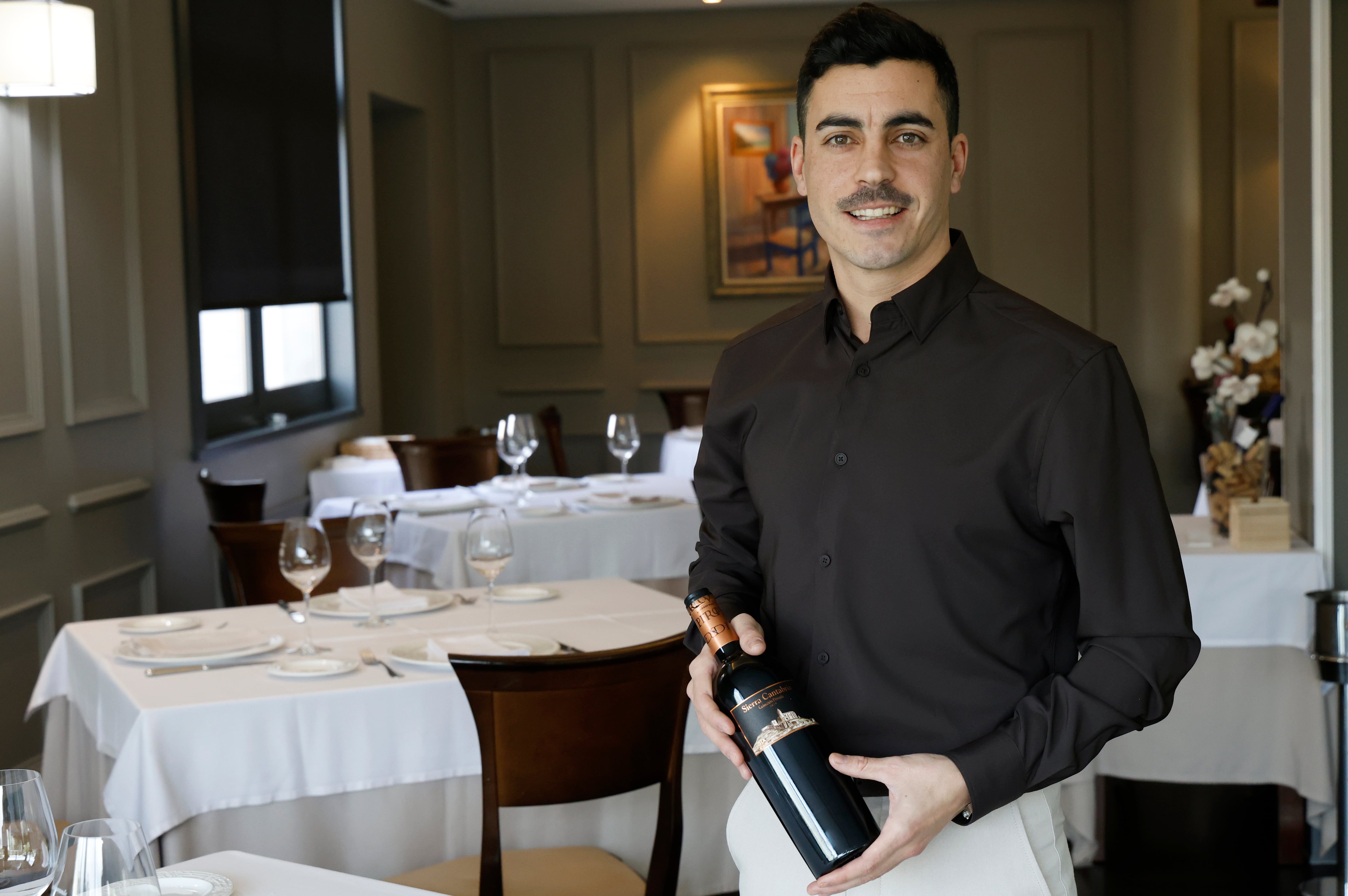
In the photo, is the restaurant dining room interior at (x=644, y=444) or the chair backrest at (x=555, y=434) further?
the chair backrest at (x=555, y=434)

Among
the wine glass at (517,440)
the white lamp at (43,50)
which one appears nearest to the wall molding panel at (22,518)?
the white lamp at (43,50)

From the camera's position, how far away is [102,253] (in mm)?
4551

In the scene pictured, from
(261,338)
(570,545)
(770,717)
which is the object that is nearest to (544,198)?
(261,338)

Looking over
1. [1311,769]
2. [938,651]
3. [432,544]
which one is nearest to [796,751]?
[938,651]

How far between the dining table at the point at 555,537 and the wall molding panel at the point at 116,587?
0.77m

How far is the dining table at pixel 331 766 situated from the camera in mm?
2232

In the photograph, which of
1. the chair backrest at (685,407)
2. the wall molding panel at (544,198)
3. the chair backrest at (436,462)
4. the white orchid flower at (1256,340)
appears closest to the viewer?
the white orchid flower at (1256,340)

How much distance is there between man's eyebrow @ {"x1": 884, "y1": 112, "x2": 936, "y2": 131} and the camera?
143 cm

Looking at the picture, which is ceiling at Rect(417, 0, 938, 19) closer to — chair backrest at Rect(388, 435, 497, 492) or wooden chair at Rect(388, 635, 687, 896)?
chair backrest at Rect(388, 435, 497, 492)

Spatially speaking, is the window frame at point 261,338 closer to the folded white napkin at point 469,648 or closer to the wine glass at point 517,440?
the wine glass at point 517,440

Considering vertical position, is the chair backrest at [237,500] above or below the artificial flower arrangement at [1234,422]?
below

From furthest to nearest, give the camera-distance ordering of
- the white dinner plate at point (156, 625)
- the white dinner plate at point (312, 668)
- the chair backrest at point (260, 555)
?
the chair backrest at point (260, 555) < the white dinner plate at point (156, 625) < the white dinner plate at point (312, 668)

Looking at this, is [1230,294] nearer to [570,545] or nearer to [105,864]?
[570,545]

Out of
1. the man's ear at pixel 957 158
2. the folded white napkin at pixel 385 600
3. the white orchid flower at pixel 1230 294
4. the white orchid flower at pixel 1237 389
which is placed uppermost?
the man's ear at pixel 957 158
